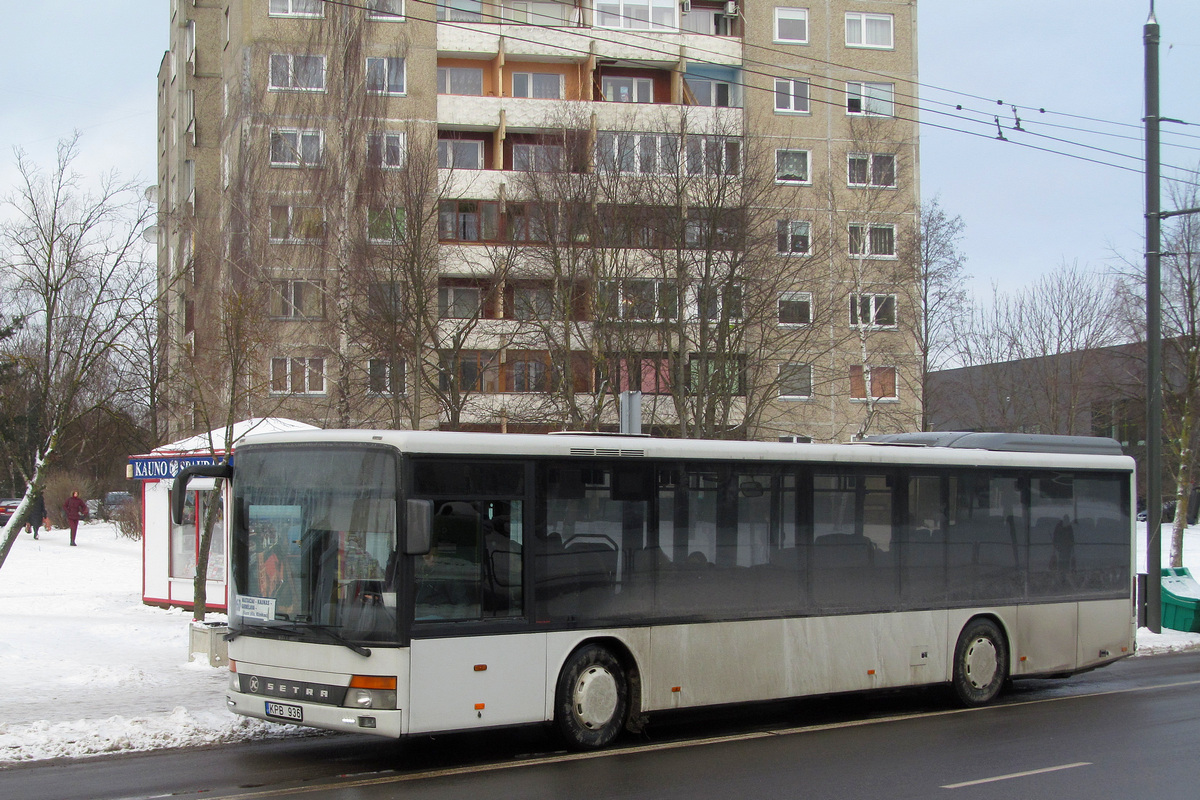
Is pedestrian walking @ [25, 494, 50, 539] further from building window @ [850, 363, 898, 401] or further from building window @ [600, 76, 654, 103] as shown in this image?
building window @ [850, 363, 898, 401]

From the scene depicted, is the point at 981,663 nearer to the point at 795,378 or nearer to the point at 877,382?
the point at 795,378

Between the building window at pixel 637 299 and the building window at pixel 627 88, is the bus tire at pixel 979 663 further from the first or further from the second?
the building window at pixel 627 88

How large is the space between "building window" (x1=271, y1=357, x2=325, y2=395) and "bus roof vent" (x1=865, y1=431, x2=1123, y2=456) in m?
14.4

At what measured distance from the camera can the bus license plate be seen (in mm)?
9531

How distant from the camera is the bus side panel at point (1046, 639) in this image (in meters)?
14.1

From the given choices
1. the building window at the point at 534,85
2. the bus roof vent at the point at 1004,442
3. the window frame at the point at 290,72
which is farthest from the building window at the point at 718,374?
the bus roof vent at the point at 1004,442

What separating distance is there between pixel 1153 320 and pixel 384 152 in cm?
2151

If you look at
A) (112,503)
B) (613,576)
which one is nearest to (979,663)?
(613,576)

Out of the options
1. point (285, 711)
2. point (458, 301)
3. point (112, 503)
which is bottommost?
point (112, 503)

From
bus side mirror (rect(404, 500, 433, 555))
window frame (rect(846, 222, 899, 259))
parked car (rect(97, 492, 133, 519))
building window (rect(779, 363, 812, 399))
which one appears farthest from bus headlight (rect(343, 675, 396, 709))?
parked car (rect(97, 492, 133, 519))

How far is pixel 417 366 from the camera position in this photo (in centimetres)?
3162

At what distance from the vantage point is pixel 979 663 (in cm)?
1366

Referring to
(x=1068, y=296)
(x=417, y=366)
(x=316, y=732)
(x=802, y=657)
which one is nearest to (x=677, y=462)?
(x=802, y=657)

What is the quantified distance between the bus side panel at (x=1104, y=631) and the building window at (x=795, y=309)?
22.3 meters
